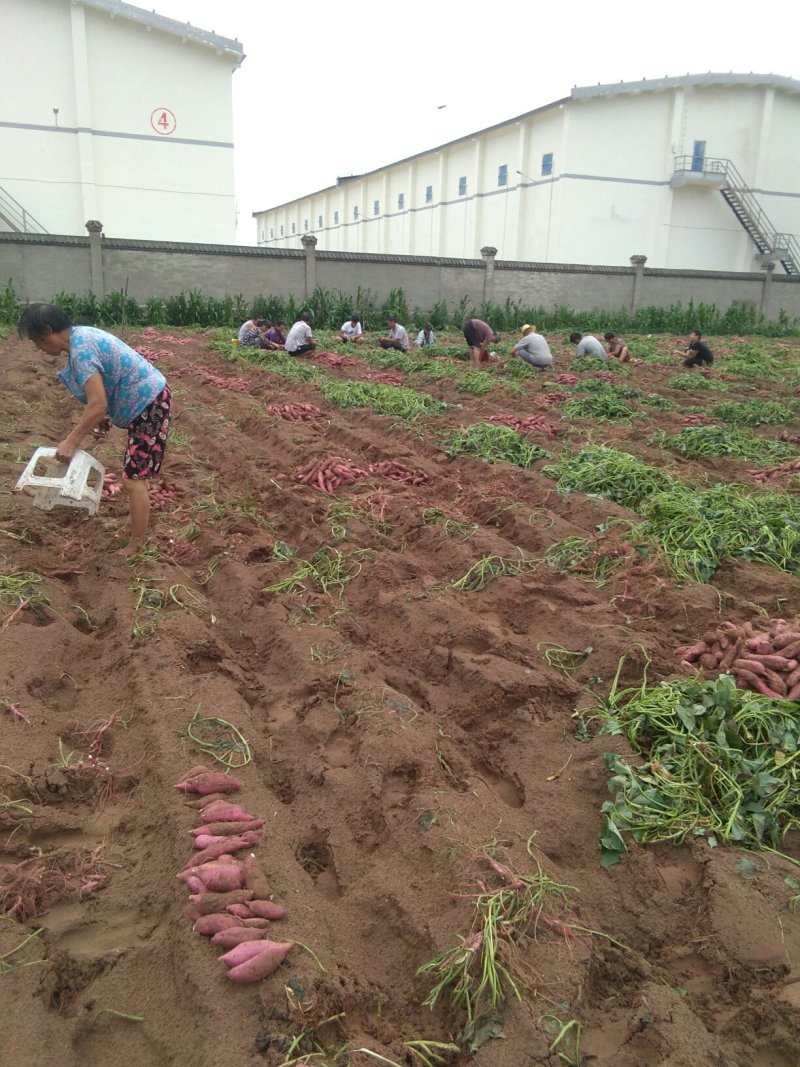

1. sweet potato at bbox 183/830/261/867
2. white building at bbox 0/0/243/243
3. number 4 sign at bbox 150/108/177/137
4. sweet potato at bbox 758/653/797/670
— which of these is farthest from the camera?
number 4 sign at bbox 150/108/177/137

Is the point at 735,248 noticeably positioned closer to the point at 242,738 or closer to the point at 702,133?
the point at 702,133

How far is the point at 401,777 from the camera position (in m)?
2.99

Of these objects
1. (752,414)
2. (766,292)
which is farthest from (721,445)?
(766,292)

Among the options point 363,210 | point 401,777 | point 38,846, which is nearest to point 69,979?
point 38,846

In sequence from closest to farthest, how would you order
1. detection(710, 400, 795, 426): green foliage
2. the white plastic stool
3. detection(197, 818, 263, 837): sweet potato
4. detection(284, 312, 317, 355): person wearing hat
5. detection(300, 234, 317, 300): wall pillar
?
1. detection(197, 818, 263, 837): sweet potato
2. the white plastic stool
3. detection(710, 400, 795, 426): green foliage
4. detection(284, 312, 317, 355): person wearing hat
5. detection(300, 234, 317, 300): wall pillar

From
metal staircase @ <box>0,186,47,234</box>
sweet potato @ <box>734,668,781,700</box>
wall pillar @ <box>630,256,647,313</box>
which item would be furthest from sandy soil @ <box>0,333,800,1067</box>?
metal staircase @ <box>0,186,47,234</box>

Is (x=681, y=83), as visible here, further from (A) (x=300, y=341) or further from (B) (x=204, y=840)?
(B) (x=204, y=840)

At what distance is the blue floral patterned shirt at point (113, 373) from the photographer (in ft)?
13.9

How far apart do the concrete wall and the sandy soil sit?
1529cm

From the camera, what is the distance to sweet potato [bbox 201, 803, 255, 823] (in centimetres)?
262

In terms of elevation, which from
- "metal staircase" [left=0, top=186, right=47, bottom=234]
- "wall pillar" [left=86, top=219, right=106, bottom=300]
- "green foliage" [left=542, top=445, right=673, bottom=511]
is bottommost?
"green foliage" [left=542, top=445, right=673, bottom=511]

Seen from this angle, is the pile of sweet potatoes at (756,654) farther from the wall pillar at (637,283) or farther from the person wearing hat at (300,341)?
the wall pillar at (637,283)

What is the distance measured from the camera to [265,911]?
7.36ft

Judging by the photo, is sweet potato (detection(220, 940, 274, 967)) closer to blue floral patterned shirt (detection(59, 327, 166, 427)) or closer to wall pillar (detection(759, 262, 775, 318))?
blue floral patterned shirt (detection(59, 327, 166, 427))
